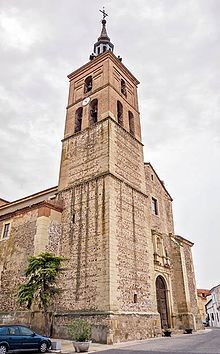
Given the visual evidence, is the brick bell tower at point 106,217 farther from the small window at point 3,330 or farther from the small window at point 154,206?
the small window at point 3,330

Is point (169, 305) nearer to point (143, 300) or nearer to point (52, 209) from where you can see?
point (143, 300)

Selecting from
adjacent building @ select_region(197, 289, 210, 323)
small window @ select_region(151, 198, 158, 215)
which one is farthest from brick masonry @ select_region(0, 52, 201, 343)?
adjacent building @ select_region(197, 289, 210, 323)

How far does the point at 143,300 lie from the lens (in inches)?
615

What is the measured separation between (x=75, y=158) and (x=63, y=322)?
9817mm

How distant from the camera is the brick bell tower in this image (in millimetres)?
13789

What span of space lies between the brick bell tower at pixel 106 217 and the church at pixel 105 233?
0.06 m

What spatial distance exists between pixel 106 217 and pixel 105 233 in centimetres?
86

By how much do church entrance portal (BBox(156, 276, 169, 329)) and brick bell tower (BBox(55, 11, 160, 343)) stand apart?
83.3 inches

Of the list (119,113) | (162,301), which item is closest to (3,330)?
(162,301)

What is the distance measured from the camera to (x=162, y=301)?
61.7 ft

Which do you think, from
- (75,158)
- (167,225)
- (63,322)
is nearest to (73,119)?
(75,158)

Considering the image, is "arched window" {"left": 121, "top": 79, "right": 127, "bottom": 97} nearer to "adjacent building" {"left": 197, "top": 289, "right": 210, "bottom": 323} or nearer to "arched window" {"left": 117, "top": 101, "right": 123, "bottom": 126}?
"arched window" {"left": 117, "top": 101, "right": 123, "bottom": 126}

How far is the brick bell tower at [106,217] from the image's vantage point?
1379 cm

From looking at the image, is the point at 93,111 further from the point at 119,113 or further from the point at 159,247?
the point at 159,247
